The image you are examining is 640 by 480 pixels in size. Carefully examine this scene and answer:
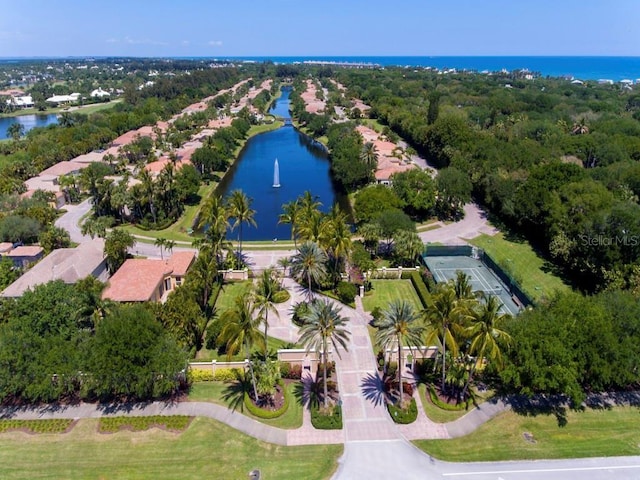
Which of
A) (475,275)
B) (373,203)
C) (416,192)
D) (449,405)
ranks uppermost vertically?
(373,203)

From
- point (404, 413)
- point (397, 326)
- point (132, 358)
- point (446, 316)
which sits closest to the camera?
point (397, 326)

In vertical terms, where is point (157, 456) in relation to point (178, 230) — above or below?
above

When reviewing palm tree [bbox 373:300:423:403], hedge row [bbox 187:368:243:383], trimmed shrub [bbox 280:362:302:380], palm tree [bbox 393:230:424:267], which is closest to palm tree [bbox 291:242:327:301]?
trimmed shrub [bbox 280:362:302:380]

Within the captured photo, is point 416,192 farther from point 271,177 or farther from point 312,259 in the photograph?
point 271,177

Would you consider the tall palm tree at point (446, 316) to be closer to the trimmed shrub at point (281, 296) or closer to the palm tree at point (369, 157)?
the trimmed shrub at point (281, 296)

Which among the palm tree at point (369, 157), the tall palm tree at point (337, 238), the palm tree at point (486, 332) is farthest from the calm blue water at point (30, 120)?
the palm tree at point (486, 332)

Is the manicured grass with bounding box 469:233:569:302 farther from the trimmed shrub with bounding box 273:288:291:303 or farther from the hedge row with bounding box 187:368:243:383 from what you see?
the hedge row with bounding box 187:368:243:383

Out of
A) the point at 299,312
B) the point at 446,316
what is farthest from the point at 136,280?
the point at 446,316

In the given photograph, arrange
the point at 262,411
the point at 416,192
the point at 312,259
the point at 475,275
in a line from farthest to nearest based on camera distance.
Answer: the point at 416,192
the point at 475,275
the point at 312,259
the point at 262,411
